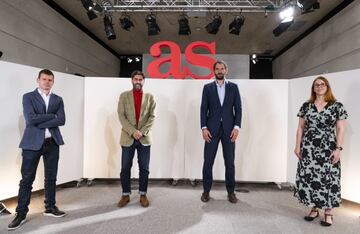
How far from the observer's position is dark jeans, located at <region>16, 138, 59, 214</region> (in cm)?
260

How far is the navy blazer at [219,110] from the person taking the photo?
3309 millimetres

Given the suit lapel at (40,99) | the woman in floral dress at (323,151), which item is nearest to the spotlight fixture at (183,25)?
the woman in floral dress at (323,151)

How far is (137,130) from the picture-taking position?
3107mm

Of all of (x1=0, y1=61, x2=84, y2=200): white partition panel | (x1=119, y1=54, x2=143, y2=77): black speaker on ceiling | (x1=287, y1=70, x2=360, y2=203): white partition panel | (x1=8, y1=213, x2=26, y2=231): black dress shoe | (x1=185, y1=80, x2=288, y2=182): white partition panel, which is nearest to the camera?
(x1=8, y1=213, x2=26, y2=231): black dress shoe

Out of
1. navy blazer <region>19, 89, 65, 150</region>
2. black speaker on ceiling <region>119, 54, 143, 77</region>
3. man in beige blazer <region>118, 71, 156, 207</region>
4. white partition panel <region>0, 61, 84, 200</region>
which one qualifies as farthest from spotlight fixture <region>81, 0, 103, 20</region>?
black speaker on ceiling <region>119, 54, 143, 77</region>

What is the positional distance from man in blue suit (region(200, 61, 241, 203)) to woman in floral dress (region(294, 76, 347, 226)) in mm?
799

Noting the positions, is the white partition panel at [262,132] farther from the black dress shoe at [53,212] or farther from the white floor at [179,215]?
the black dress shoe at [53,212]

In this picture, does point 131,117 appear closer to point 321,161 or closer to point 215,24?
point 321,161

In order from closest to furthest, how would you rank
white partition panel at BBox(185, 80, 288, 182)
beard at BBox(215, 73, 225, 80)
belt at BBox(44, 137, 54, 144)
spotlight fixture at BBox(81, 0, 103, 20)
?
belt at BBox(44, 137, 54, 144)
beard at BBox(215, 73, 225, 80)
white partition panel at BBox(185, 80, 288, 182)
spotlight fixture at BBox(81, 0, 103, 20)

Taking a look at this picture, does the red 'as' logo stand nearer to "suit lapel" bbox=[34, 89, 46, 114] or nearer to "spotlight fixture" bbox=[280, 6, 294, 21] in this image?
"suit lapel" bbox=[34, 89, 46, 114]

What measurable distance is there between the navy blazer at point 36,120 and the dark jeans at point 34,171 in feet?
0.25

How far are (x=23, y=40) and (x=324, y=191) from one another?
542 centimetres

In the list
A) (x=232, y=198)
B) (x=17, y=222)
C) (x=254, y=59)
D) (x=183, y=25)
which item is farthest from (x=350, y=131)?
(x=254, y=59)

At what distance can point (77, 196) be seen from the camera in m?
3.55
